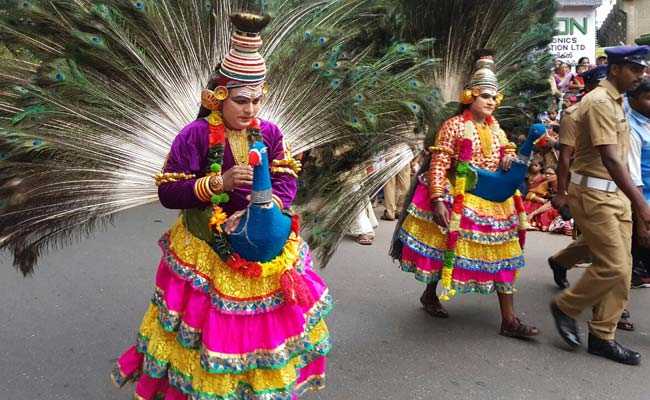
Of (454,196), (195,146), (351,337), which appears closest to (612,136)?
(454,196)

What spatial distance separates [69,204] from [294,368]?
50.4 inches

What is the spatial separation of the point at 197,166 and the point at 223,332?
0.69 meters

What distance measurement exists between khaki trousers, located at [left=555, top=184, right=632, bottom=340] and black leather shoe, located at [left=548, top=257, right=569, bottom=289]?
1.30m

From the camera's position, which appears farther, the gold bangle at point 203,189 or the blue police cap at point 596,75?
the blue police cap at point 596,75

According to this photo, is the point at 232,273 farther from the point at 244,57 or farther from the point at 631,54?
the point at 631,54

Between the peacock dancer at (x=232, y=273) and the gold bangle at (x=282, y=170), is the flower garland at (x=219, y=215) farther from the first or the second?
the gold bangle at (x=282, y=170)

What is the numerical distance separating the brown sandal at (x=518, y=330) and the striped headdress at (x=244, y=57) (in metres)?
2.66

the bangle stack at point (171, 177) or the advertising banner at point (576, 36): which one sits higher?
the advertising banner at point (576, 36)

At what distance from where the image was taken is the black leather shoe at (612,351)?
400 centimetres

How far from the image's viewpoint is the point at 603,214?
3951 millimetres

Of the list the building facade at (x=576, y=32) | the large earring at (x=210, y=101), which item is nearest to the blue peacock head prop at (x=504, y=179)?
the large earring at (x=210, y=101)

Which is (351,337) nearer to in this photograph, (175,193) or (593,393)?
(593,393)

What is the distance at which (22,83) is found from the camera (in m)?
Result: 3.06

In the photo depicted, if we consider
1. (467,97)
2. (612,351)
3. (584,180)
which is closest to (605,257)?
(584,180)
